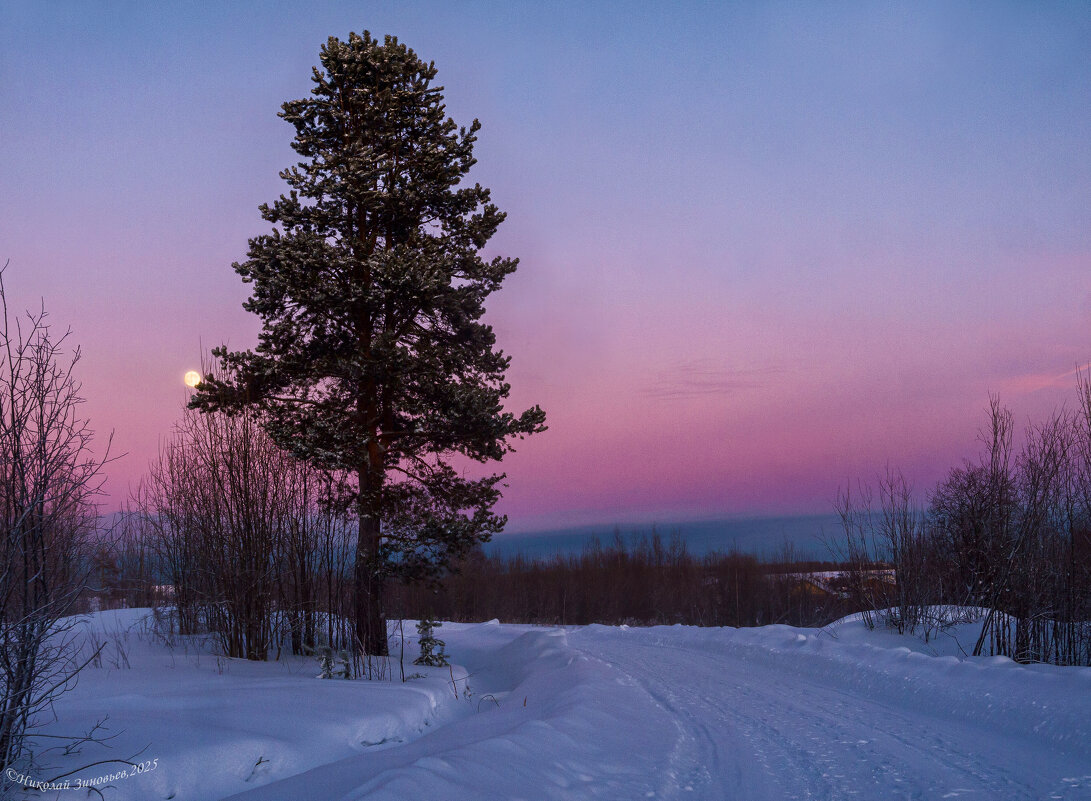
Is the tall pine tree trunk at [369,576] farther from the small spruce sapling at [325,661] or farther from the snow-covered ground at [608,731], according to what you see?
the small spruce sapling at [325,661]

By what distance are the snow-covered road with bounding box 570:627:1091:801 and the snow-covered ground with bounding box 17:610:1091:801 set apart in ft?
0.09

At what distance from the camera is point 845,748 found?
249 inches

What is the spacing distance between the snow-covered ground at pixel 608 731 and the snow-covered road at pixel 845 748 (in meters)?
0.03

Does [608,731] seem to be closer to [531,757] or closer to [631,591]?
[531,757]

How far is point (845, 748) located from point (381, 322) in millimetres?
11645

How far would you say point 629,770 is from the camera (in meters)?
5.92

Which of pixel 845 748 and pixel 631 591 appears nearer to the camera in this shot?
pixel 845 748

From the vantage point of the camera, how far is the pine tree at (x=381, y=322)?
13.3m

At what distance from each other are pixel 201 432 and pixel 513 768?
10.4 m

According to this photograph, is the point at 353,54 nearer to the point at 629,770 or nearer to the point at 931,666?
the point at 629,770

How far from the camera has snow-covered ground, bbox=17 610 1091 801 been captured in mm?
5270

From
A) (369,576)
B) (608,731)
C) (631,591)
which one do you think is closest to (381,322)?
(369,576)

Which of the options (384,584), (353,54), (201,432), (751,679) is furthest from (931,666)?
(353,54)

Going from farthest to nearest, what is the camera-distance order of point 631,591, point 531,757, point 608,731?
point 631,591, point 608,731, point 531,757
